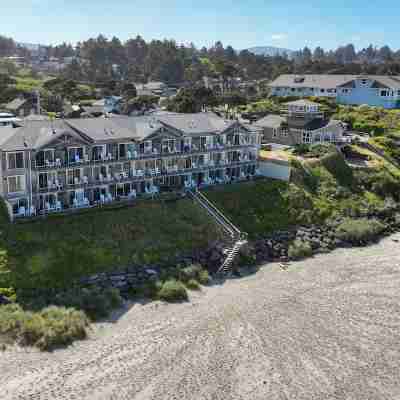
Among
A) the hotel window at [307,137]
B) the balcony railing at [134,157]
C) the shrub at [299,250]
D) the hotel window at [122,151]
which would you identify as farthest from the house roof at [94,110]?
the shrub at [299,250]

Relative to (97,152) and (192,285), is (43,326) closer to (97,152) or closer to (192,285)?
(192,285)

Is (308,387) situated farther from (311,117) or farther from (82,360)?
(311,117)

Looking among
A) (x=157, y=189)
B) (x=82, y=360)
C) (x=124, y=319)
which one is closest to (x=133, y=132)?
(x=157, y=189)

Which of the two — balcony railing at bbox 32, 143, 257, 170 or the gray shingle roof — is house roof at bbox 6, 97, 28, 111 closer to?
the gray shingle roof

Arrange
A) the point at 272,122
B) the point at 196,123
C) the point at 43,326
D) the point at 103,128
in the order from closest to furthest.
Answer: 1. the point at 43,326
2. the point at 103,128
3. the point at 196,123
4. the point at 272,122

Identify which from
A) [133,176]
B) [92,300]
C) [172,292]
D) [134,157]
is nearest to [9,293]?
[92,300]
